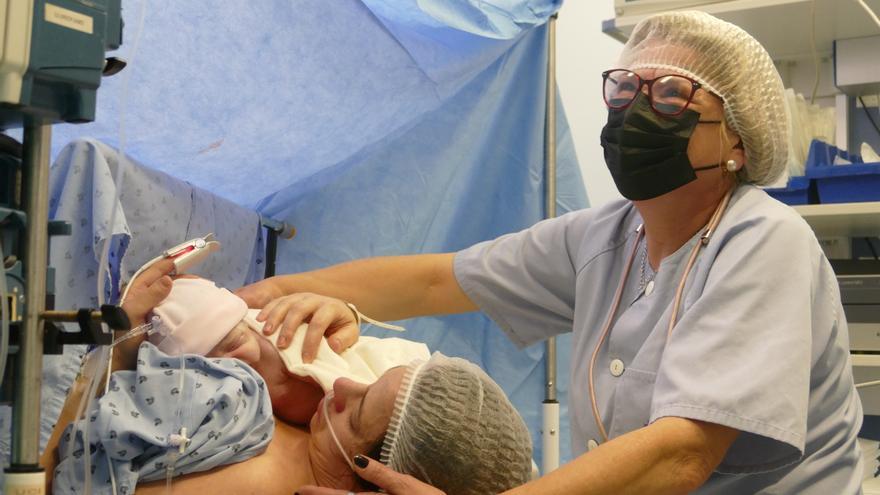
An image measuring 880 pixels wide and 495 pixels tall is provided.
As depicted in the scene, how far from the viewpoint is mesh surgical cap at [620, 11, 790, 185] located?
1.48 metres

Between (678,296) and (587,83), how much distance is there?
1.89 m

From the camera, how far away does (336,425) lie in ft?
4.56

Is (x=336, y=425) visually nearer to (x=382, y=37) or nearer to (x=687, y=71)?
(x=687, y=71)

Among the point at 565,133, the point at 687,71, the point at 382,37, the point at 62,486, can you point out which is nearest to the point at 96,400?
the point at 62,486

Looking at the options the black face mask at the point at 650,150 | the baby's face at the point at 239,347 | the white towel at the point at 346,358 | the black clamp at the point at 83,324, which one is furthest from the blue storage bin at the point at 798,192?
the black clamp at the point at 83,324

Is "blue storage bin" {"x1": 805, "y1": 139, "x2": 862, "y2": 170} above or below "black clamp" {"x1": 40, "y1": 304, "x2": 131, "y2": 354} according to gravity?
above

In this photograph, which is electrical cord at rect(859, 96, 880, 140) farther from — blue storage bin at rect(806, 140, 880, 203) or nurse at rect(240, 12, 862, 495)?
nurse at rect(240, 12, 862, 495)

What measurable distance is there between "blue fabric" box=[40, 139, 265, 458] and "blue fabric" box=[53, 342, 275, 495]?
0.07 m

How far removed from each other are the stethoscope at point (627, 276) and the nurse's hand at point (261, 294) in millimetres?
566

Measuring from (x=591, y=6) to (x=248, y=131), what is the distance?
1592 mm

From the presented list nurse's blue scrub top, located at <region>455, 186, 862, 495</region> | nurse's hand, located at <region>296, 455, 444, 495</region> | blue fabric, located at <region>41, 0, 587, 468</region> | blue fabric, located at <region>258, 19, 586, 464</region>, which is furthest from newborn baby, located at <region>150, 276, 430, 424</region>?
blue fabric, located at <region>258, 19, 586, 464</region>

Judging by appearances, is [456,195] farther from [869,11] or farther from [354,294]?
[869,11]

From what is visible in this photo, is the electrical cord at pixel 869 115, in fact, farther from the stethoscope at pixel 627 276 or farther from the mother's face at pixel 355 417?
the mother's face at pixel 355 417

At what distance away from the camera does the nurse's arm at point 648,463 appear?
1.17 meters
